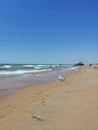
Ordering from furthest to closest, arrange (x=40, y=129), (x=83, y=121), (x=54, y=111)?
(x=54, y=111), (x=83, y=121), (x=40, y=129)

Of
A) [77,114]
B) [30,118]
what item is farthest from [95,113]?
[30,118]

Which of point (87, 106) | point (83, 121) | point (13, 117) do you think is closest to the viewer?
point (83, 121)

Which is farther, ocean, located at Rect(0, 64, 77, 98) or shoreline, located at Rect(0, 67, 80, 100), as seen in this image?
ocean, located at Rect(0, 64, 77, 98)

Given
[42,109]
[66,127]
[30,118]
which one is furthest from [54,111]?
[66,127]

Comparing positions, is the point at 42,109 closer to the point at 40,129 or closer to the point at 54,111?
the point at 54,111

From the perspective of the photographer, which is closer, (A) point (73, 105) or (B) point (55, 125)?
(B) point (55, 125)

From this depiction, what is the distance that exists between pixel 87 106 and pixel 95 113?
83cm

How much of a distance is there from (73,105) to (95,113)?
108 centimetres

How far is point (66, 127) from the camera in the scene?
14.5 feet

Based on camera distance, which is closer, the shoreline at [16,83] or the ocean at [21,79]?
the shoreline at [16,83]

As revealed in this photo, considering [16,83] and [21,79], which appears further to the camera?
[21,79]

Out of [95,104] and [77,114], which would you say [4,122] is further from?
[95,104]

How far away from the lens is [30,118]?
5.04 m

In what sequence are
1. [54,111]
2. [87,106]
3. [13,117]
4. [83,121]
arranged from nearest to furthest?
[83,121], [13,117], [54,111], [87,106]
